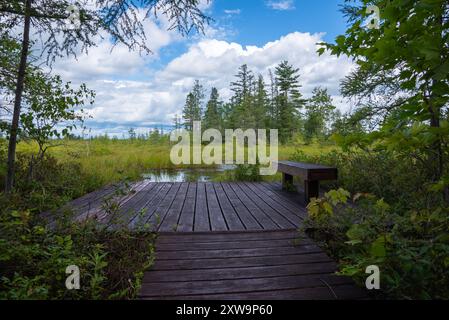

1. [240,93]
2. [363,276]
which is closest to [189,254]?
[363,276]

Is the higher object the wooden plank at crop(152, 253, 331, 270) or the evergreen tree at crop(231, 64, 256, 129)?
the evergreen tree at crop(231, 64, 256, 129)

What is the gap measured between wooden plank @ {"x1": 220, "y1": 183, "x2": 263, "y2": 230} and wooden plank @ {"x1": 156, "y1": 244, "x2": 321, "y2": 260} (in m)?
0.55

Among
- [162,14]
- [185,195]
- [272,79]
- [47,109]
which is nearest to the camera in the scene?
[162,14]

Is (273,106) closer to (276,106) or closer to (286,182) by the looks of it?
(276,106)

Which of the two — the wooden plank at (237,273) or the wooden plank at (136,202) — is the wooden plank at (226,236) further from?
the wooden plank at (136,202)

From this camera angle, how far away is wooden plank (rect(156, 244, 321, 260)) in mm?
2254

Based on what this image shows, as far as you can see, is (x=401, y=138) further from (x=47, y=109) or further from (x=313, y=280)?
(x=47, y=109)

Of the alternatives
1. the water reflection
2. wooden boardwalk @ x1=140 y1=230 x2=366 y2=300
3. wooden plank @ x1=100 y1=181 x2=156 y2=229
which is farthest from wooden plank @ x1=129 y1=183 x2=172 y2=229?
the water reflection

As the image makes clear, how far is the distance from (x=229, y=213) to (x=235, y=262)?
55.0 inches

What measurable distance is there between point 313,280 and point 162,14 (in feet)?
11.3

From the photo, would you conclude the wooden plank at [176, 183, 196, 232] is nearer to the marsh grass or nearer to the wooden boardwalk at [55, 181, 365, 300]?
the wooden boardwalk at [55, 181, 365, 300]

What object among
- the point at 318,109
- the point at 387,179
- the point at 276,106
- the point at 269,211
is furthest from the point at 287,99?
the point at 269,211

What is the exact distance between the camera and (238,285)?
1.81 meters
